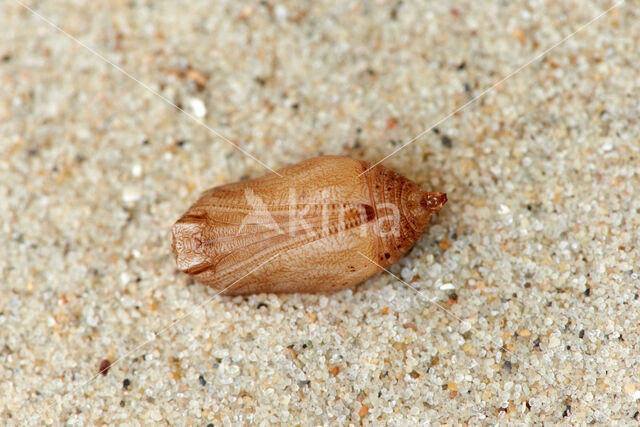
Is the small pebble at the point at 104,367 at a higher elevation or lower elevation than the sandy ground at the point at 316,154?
lower

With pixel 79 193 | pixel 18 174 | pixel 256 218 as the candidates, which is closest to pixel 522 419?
pixel 256 218

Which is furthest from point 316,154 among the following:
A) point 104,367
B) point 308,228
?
point 104,367

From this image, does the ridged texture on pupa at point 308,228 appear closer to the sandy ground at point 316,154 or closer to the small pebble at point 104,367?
the sandy ground at point 316,154

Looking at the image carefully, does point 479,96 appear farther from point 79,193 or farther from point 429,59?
point 79,193

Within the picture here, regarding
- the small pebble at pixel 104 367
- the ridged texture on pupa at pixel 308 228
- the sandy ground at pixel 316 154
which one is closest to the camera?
the ridged texture on pupa at pixel 308 228

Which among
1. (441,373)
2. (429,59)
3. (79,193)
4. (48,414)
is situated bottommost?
(48,414)

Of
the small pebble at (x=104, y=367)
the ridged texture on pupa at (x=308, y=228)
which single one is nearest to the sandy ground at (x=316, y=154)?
the small pebble at (x=104, y=367)
